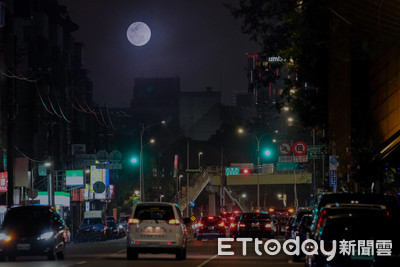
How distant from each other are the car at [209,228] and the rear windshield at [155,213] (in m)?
27.7

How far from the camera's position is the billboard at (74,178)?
7475 centimetres

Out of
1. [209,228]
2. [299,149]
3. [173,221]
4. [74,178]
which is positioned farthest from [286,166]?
[173,221]

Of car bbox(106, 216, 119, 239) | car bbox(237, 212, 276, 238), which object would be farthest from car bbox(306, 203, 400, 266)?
car bbox(106, 216, 119, 239)

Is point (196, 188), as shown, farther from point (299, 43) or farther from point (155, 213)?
point (299, 43)

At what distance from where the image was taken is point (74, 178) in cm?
7506

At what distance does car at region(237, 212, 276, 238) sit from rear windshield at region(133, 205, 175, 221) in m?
18.5

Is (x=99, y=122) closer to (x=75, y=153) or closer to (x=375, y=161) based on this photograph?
(x=75, y=153)

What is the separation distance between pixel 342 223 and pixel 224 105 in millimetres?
153311

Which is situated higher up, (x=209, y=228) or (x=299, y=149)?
(x=299, y=149)

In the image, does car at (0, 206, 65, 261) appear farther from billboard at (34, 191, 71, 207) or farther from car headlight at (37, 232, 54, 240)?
billboard at (34, 191, 71, 207)

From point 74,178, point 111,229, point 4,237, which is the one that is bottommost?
point 111,229

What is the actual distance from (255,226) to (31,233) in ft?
63.3

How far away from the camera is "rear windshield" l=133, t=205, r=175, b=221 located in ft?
98.9

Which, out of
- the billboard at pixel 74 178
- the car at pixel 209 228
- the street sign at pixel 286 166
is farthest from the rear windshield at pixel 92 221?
the street sign at pixel 286 166
